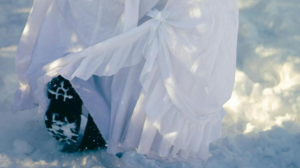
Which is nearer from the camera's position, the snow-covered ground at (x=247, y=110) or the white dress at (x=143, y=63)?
the white dress at (x=143, y=63)

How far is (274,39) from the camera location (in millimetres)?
3629

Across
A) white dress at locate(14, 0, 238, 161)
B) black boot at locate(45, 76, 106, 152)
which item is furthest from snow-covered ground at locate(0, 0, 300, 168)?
white dress at locate(14, 0, 238, 161)

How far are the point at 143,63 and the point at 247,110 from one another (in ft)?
3.64

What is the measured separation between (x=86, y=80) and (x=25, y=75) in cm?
41

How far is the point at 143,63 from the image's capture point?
2.11m

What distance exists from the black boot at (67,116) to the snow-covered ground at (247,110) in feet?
0.57

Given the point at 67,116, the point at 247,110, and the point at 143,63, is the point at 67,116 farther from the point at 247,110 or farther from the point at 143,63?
the point at 247,110

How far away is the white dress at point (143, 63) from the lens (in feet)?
6.66

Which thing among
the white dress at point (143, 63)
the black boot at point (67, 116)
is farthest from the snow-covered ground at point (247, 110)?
the white dress at point (143, 63)

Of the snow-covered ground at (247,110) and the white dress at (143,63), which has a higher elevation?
the white dress at (143,63)

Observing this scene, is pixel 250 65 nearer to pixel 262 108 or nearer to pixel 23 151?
pixel 262 108

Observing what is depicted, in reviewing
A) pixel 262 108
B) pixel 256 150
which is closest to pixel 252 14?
pixel 262 108

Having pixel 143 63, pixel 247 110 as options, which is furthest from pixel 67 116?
pixel 247 110

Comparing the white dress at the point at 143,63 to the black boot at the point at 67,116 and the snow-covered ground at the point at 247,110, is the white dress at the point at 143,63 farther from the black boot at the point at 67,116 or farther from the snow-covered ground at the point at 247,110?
the snow-covered ground at the point at 247,110
